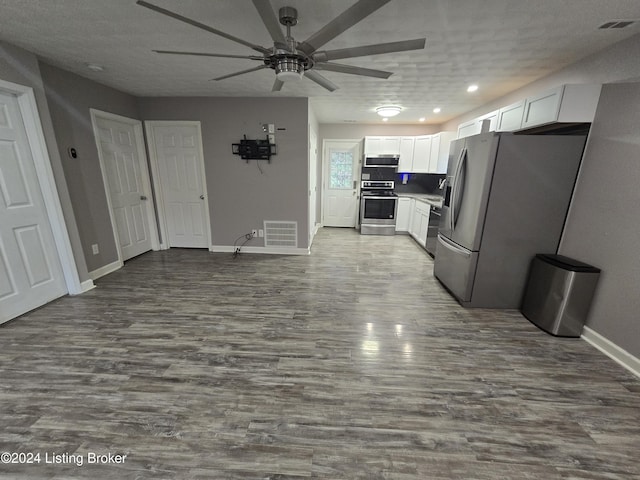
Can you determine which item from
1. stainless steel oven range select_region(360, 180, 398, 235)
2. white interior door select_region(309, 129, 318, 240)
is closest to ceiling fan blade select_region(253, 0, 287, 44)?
white interior door select_region(309, 129, 318, 240)

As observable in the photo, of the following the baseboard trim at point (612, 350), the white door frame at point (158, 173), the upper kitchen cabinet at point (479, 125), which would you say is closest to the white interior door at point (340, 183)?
the upper kitchen cabinet at point (479, 125)

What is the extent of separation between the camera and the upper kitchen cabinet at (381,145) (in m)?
5.96

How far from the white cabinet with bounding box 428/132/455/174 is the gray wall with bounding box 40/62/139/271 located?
19.4 feet

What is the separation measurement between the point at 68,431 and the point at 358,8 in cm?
278

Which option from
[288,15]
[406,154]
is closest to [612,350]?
[288,15]

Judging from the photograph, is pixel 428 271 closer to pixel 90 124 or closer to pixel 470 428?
pixel 470 428

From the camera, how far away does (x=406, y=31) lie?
2051 millimetres

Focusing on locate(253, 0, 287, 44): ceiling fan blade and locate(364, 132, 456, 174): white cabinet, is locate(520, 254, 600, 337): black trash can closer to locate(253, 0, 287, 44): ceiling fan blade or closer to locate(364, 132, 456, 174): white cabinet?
locate(253, 0, 287, 44): ceiling fan blade

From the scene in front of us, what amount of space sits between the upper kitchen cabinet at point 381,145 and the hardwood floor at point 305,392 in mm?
4159

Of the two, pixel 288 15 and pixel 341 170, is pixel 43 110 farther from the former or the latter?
pixel 341 170

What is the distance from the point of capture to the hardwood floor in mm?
1330

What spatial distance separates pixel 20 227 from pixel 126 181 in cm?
168

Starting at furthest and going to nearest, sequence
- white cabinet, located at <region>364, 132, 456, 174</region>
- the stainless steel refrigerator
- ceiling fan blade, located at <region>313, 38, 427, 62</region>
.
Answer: white cabinet, located at <region>364, 132, 456, 174</region>
the stainless steel refrigerator
ceiling fan blade, located at <region>313, 38, 427, 62</region>

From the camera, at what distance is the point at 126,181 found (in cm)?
406
